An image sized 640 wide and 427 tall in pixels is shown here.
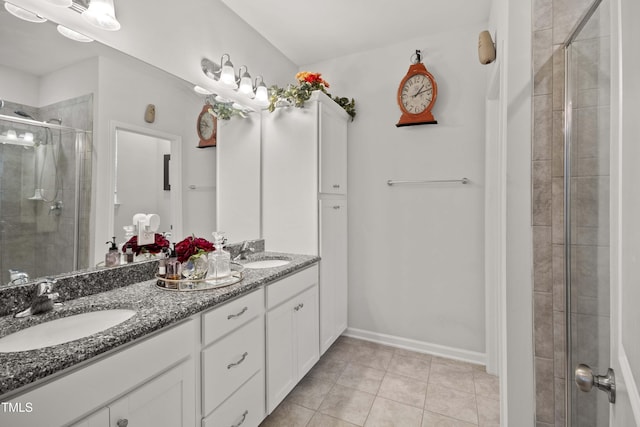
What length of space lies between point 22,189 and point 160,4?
4.01 ft

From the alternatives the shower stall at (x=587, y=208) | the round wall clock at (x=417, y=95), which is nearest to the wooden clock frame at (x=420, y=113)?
the round wall clock at (x=417, y=95)

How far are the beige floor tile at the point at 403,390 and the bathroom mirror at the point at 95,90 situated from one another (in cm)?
171

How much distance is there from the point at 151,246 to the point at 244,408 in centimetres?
95

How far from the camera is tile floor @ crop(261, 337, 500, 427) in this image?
1.72m

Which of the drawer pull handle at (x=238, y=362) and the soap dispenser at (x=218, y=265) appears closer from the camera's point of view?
the drawer pull handle at (x=238, y=362)

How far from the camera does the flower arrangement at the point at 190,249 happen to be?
149cm

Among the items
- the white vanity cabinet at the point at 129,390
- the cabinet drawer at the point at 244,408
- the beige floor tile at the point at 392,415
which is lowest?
the beige floor tile at the point at 392,415

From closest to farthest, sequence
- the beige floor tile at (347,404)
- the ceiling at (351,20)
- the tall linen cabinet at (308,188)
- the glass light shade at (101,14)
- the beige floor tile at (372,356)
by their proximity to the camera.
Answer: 1. the glass light shade at (101,14)
2. the beige floor tile at (347,404)
3. the ceiling at (351,20)
4. the tall linen cabinet at (308,188)
5. the beige floor tile at (372,356)

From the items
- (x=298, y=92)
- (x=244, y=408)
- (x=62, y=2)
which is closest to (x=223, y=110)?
(x=298, y=92)

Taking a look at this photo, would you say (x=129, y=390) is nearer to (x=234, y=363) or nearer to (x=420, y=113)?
(x=234, y=363)

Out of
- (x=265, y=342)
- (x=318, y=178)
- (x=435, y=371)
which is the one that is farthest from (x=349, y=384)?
(x=318, y=178)

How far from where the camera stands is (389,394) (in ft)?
6.37

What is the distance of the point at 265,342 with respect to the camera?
1.58 metres

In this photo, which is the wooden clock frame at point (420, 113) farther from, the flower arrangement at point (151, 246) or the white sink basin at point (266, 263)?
the flower arrangement at point (151, 246)
